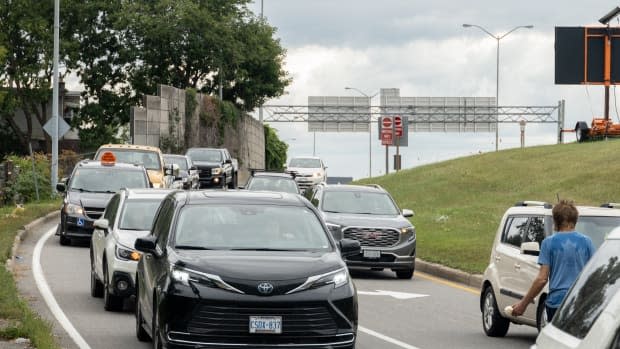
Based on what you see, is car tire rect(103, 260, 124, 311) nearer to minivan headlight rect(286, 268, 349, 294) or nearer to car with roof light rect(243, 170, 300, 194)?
minivan headlight rect(286, 268, 349, 294)

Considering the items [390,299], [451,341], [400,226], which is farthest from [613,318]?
[400,226]

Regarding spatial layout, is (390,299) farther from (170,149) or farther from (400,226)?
(170,149)

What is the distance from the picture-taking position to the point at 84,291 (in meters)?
19.5

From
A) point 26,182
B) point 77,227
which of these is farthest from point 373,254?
point 26,182

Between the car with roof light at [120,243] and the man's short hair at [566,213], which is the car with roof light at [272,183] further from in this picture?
the man's short hair at [566,213]

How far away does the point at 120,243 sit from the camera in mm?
17047

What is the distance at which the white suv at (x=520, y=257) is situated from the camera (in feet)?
46.6

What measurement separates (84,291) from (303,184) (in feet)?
127

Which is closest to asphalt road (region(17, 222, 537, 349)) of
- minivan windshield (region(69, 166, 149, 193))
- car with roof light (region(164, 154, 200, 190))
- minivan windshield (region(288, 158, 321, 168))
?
minivan windshield (region(69, 166, 149, 193))

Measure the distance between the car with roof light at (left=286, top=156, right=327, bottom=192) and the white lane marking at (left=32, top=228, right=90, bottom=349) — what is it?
30151mm

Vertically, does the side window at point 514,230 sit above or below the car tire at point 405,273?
above

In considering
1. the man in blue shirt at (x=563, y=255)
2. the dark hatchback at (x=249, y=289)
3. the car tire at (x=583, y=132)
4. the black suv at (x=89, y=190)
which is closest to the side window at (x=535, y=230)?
the dark hatchback at (x=249, y=289)

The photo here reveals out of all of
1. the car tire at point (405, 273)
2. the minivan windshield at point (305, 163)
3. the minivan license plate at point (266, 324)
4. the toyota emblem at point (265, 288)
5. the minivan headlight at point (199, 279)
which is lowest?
the car tire at point (405, 273)

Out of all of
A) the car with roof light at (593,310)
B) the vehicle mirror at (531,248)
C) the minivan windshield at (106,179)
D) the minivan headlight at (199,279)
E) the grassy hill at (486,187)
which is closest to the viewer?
the car with roof light at (593,310)
